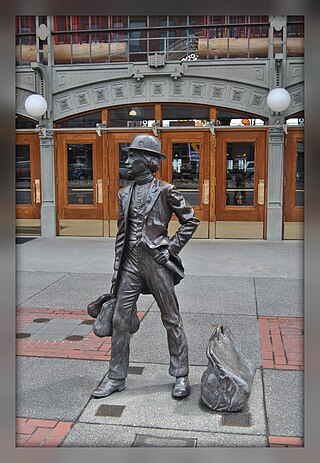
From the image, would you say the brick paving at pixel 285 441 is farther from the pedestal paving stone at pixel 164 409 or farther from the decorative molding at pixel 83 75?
the decorative molding at pixel 83 75

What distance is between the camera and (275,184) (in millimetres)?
11203

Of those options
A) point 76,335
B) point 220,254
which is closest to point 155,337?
point 76,335

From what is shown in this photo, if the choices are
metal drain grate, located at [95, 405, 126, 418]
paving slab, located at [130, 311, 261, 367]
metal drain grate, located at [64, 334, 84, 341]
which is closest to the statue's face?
metal drain grate, located at [95, 405, 126, 418]

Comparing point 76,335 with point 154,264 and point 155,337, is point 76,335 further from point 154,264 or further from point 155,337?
point 154,264

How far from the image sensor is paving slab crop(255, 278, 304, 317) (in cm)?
652

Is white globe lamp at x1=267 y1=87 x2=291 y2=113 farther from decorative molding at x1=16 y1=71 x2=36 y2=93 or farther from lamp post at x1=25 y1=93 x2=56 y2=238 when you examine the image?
decorative molding at x1=16 y1=71 x2=36 y2=93

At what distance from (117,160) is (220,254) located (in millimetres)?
3242

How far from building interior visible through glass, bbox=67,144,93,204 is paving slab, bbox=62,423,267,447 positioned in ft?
28.5

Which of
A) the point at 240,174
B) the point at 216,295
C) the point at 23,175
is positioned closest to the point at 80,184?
the point at 23,175

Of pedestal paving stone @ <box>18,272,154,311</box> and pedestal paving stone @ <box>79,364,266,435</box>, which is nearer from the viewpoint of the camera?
pedestal paving stone @ <box>79,364,266,435</box>

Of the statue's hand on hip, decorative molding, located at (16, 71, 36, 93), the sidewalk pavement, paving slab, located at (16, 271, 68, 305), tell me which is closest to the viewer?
the sidewalk pavement

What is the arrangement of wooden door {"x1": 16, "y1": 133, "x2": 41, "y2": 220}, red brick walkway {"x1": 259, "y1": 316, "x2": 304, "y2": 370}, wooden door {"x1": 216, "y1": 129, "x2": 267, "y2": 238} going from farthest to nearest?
wooden door {"x1": 16, "y1": 133, "x2": 41, "y2": 220}
wooden door {"x1": 216, "y1": 129, "x2": 267, "y2": 238}
red brick walkway {"x1": 259, "y1": 316, "x2": 304, "y2": 370}

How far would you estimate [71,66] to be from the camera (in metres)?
11.5
